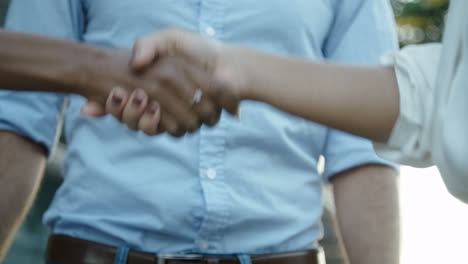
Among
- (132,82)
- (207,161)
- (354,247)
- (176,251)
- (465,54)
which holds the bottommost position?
(354,247)

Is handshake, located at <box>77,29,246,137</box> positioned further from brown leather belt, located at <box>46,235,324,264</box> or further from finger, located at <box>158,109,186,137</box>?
brown leather belt, located at <box>46,235,324,264</box>

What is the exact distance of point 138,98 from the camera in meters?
1.73

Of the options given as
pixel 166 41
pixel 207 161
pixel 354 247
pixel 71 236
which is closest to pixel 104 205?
pixel 71 236

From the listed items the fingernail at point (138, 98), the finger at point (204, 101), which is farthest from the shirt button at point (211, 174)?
the fingernail at point (138, 98)

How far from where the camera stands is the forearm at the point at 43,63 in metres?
1.65

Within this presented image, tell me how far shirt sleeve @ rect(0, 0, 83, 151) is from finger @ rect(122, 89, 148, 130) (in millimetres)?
240

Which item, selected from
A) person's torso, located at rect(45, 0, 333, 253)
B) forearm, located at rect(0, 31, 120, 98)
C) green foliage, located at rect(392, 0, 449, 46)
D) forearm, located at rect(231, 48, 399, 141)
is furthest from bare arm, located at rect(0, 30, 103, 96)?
green foliage, located at rect(392, 0, 449, 46)

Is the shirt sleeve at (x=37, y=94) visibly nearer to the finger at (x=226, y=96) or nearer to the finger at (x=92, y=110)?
the finger at (x=92, y=110)

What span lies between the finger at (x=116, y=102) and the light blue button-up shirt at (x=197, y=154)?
6 centimetres

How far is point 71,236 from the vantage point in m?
1.66

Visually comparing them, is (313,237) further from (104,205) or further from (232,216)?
(104,205)

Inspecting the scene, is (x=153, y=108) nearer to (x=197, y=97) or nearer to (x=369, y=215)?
(x=197, y=97)

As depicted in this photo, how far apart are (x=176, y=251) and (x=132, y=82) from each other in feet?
1.29

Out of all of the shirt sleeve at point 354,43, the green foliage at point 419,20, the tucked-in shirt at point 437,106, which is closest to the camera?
the tucked-in shirt at point 437,106
